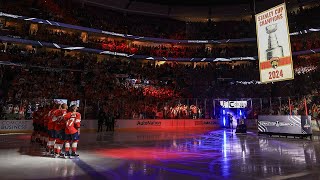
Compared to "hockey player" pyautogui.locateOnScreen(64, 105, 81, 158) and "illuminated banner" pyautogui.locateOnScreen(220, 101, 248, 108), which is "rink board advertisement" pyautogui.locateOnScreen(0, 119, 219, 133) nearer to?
"illuminated banner" pyautogui.locateOnScreen(220, 101, 248, 108)

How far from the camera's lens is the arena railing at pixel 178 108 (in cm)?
2116

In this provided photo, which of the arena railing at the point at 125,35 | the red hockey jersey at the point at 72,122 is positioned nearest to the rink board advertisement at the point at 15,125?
the red hockey jersey at the point at 72,122

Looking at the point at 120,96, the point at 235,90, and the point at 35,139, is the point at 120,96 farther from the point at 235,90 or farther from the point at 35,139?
the point at 35,139

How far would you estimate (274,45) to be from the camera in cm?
1373

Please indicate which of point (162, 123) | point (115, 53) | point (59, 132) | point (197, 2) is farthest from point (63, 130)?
point (197, 2)

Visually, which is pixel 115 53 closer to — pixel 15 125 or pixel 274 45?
pixel 15 125

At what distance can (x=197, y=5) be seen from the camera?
43.3 meters

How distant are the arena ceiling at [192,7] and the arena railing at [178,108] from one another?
61.9 ft

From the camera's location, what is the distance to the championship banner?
13016 mm

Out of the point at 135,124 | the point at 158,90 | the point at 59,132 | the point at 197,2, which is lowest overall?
the point at 135,124

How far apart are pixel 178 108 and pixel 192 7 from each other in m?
20.8

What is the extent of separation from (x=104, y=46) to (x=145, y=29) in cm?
787

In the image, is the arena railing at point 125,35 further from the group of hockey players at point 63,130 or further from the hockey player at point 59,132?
the hockey player at point 59,132

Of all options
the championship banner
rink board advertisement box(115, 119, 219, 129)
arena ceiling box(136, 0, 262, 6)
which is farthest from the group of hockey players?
arena ceiling box(136, 0, 262, 6)
